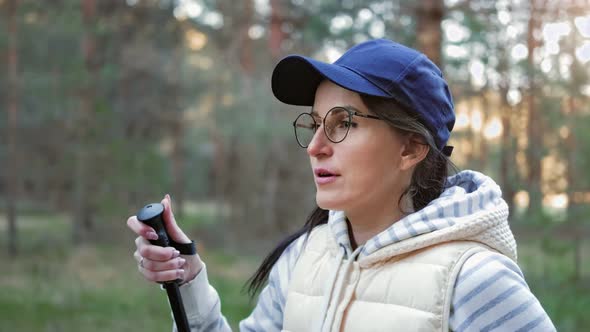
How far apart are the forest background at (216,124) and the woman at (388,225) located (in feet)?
13.9

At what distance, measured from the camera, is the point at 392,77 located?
5.12 ft

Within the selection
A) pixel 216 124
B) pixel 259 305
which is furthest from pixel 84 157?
pixel 259 305

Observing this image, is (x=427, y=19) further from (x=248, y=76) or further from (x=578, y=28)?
(x=248, y=76)

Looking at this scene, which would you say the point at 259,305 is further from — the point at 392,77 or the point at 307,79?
the point at 392,77

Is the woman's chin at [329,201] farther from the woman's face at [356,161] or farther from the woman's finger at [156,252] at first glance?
the woman's finger at [156,252]

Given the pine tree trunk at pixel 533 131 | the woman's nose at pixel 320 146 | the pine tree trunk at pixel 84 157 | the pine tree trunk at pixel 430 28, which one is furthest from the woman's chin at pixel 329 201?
the pine tree trunk at pixel 84 157

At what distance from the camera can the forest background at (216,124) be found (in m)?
8.19

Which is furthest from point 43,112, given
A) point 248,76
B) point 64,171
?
point 248,76

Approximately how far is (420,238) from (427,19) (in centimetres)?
461

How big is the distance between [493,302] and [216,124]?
480 inches

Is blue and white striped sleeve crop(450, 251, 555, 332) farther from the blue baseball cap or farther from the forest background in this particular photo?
the forest background

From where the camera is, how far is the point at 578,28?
35.4 ft

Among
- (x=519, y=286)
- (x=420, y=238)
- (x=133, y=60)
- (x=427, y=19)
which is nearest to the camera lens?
(x=519, y=286)

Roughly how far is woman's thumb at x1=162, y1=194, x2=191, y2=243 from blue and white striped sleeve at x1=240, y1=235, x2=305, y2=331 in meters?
0.33
